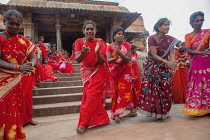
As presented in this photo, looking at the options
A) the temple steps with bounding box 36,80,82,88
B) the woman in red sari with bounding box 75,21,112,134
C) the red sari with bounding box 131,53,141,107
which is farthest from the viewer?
the temple steps with bounding box 36,80,82,88

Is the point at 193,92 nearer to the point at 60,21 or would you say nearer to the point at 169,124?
the point at 169,124

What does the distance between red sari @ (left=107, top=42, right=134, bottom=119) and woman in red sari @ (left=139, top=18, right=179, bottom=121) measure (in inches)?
11.7

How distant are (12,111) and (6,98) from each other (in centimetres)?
17

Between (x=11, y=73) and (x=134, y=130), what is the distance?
73.8 inches

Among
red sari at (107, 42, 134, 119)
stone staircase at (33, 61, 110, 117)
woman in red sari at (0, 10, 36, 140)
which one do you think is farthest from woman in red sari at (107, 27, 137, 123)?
woman in red sari at (0, 10, 36, 140)

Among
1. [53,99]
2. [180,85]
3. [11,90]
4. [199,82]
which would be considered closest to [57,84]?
[53,99]

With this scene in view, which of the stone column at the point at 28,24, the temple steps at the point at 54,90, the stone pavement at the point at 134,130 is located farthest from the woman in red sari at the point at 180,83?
the stone column at the point at 28,24

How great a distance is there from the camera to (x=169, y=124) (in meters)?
2.56

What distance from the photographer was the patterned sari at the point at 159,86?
9.11 feet

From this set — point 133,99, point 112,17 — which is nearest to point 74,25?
point 112,17

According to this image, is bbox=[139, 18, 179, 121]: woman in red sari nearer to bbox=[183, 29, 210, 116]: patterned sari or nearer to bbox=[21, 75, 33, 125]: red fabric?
bbox=[183, 29, 210, 116]: patterned sari

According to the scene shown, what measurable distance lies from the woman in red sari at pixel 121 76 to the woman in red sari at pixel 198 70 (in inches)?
46.1

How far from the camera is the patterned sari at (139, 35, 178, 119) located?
2.78 meters

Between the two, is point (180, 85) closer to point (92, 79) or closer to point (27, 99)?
point (92, 79)
